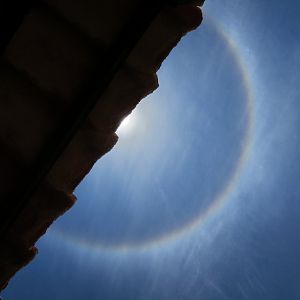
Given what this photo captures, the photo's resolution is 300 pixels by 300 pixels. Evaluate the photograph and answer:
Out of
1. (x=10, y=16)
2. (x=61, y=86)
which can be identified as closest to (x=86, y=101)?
(x=61, y=86)

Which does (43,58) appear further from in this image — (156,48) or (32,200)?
(32,200)

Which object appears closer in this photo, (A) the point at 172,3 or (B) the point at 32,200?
(A) the point at 172,3

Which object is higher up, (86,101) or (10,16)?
(10,16)

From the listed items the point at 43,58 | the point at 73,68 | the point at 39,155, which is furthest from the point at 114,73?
the point at 39,155

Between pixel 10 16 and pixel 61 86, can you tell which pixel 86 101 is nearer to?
pixel 61 86

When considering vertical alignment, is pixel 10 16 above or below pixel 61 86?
above

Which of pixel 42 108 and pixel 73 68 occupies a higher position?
pixel 73 68

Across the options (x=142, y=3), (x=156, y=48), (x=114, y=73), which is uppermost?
(x=142, y=3)

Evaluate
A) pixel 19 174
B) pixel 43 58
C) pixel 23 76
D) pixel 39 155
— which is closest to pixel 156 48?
pixel 43 58

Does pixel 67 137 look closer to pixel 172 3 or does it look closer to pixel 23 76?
pixel 23 76
